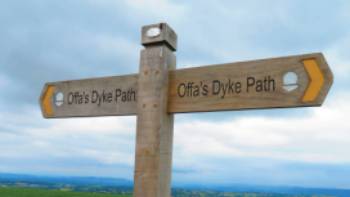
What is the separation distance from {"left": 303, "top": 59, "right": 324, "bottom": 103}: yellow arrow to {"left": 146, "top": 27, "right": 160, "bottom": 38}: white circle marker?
978mm

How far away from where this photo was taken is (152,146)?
2.29m

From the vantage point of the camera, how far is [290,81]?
209cm

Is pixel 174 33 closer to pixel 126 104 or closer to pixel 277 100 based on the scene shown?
pixel 126 104

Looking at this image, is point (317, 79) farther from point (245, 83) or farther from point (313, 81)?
point (245, 83)

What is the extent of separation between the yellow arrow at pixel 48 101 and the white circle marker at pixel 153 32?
97cm

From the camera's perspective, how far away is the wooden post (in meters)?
2.27

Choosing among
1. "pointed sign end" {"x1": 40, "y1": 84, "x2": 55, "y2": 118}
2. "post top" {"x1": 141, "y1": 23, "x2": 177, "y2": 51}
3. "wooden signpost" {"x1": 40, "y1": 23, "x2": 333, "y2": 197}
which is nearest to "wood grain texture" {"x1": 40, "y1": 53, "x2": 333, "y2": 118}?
"wooden signpost" {"x1": 40, "y1": 23, "x2": 333, "y2": 197}

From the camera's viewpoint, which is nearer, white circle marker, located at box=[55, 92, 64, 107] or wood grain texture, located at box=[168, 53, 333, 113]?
wood grain texture, located at box=[168, 53, 333, 113]

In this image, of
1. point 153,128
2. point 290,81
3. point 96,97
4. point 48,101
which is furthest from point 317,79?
point 48,101

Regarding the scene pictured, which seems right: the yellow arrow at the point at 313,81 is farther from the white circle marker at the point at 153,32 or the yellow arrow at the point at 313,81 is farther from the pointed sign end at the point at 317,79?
the white circle marker at the point at 153,32

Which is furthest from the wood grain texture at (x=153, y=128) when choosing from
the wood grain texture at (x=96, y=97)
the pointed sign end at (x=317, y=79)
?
the pointed sign end at (x=317, y=79)

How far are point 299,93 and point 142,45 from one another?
109 centimetres

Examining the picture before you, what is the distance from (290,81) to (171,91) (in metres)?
0.74

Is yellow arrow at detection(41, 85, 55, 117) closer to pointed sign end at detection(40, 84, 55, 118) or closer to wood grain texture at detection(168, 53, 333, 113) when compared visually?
pointed sign end at detection(40, 84, 55, 118)
